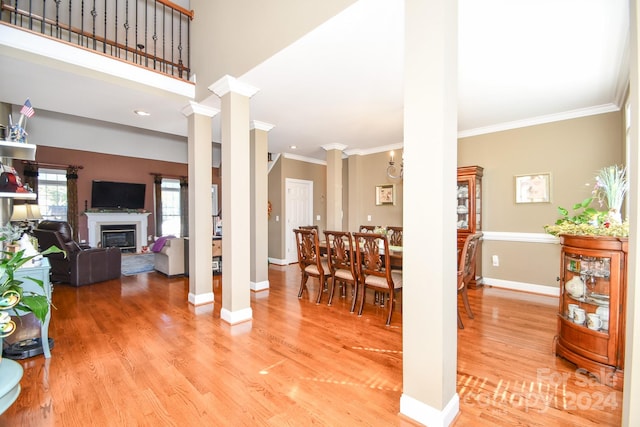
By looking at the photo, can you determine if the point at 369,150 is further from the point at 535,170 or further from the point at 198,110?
the point at 198,110

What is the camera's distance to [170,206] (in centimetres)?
853

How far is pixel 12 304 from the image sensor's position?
1.40 metres

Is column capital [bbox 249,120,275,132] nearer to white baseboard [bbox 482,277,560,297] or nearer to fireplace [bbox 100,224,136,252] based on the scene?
white baseboard [bbox 482,277,560,297]

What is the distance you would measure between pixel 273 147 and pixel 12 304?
498 centimetres

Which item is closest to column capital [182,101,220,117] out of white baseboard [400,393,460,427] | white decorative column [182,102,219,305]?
white decorative column [182,102,219,305]

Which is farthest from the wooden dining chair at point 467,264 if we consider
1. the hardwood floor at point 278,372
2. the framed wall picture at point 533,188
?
the framed wall picture at point 533,188

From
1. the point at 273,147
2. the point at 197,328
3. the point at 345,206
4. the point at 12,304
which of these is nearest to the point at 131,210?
the point at 273,147

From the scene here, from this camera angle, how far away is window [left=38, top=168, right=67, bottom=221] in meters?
6.54

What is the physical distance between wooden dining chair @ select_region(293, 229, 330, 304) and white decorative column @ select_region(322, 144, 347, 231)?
A: 5.62ft

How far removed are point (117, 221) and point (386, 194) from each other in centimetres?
668

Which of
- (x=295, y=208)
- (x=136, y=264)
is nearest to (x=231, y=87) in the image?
(x=295, y=208)

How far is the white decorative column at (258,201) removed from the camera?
455 centimetres

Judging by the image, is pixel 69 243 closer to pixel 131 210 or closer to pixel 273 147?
pixel 131 210

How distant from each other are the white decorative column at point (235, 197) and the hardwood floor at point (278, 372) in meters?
0.28
